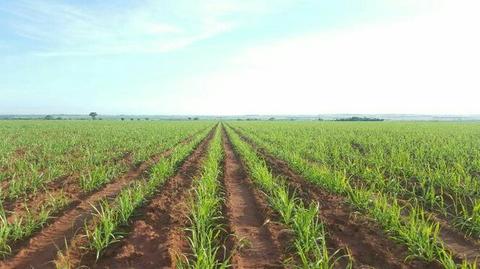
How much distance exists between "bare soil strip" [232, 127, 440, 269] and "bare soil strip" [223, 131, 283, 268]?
81cm

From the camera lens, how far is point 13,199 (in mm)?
7848

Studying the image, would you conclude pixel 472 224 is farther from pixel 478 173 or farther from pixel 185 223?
pixel 478 173

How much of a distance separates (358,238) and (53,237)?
13.7ft

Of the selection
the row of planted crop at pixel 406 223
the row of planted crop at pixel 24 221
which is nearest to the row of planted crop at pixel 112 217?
the row of planted crop at pixel 24 221

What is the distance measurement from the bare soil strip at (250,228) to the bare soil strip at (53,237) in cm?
215

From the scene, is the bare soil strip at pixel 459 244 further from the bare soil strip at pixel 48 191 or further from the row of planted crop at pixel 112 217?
the bare soil strip at pixel 48 191

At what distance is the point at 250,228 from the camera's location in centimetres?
612

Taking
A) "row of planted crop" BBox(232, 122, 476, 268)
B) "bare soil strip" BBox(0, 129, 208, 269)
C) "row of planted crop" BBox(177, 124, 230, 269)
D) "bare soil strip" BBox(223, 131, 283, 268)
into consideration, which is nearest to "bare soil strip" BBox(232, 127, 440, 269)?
"row of planted crop" BBox(232, 122, 476, 268)

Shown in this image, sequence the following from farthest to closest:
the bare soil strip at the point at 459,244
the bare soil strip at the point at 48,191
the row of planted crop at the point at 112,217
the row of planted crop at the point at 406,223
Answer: the bare soil strip at the point at 48,191 → the row of planted crop at the point at 112,217 → the bare soil strip at the point at 459,244 → the row of planted crop at the point at 406,223

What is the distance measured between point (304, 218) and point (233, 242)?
40.2 inches

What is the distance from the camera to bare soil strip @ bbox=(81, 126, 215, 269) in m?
4.71

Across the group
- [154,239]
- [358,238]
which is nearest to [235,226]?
[154,239]

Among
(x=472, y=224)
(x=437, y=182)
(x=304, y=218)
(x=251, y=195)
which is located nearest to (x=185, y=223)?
(x=304, y=218)

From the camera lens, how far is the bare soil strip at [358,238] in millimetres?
4707
